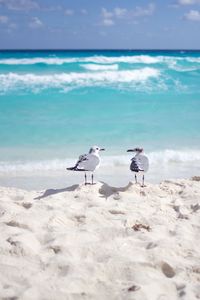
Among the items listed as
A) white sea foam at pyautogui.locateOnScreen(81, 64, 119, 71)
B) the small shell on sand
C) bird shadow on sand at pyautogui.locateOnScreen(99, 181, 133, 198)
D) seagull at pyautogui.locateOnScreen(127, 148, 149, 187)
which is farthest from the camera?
white sea foam at pyautogui.locateOnScreen(81, 64, 119, 71)

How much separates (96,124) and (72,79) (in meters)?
11.7

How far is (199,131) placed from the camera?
11102mm

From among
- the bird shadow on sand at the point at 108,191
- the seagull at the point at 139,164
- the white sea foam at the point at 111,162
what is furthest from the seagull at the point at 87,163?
the white sea foam at the point at 111,162

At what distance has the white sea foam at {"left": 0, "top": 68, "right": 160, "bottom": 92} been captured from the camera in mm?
20781

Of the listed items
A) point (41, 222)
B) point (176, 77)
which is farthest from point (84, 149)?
point (176, 77)

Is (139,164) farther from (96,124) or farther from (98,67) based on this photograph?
(98,67)

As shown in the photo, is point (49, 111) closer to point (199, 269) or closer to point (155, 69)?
point (199, 269)

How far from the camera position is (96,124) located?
12.0 m

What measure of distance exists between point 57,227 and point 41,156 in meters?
4.35

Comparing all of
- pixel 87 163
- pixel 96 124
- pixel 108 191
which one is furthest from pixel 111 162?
pixel 96 124

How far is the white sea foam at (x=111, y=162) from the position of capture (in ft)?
25.6

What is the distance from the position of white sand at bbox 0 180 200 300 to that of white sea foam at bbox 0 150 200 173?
2145 millimetres

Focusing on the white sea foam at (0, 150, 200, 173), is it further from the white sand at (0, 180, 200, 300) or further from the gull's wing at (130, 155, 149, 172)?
the white sand at (0, 180, 200, 300)

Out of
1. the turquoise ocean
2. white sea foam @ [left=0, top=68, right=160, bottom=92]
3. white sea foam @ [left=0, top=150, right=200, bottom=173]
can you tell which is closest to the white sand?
the turquoise ocean
